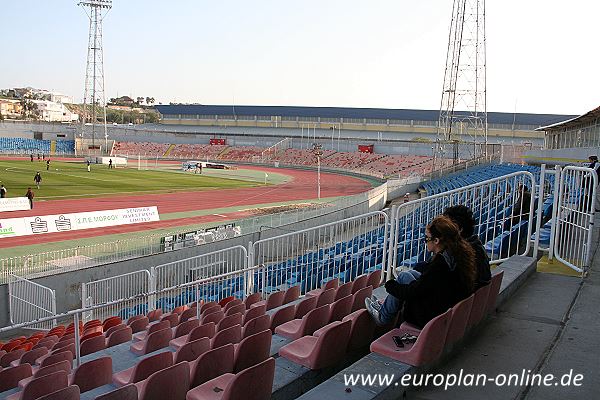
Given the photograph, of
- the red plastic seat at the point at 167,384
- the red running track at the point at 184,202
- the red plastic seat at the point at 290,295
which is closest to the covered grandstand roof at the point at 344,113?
the red running track at the point at 184,202

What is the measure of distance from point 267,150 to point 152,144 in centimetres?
2384

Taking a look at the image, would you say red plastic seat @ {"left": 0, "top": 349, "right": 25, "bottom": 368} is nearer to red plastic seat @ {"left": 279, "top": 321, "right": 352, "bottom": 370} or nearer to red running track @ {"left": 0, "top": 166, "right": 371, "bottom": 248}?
red plastic seat @ {"left": 279, "top": 321, "right": 352, "bottom": 370}

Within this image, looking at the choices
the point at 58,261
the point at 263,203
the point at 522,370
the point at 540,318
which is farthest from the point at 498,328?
the point at 263,203

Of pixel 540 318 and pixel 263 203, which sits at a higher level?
pixel 540 318

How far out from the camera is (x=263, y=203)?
3947 cm

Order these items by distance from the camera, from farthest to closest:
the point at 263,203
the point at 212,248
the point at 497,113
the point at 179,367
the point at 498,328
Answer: the point at 497,113, the point at 263,203, the point at 212,248, the point at 498,328, the point at 179,367

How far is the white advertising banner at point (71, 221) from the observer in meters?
22.6

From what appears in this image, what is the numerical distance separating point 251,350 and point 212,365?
1.36 feet

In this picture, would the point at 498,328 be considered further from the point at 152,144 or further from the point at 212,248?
the point at 152,144

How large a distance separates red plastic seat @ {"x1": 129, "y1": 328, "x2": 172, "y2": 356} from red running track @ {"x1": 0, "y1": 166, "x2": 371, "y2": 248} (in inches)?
736

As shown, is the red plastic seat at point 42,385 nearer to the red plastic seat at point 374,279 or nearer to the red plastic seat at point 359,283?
the red plastic seat at point 359,283

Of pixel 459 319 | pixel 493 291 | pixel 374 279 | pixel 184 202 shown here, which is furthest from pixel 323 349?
pixel 184 202

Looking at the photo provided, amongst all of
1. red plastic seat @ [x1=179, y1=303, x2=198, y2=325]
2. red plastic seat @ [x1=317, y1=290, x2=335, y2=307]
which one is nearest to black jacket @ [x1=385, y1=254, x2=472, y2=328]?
red plastic seat @ [x1=317, y1=290, x2=335, y2=307]

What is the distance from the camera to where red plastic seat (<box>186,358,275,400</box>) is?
3.24 m
